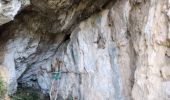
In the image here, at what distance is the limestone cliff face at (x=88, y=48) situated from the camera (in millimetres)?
4586

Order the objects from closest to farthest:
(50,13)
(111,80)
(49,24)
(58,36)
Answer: (111,80)
(50,13)
(49,24)
(58,36)

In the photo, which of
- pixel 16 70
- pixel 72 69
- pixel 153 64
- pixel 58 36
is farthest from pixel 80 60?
pixel 153 64

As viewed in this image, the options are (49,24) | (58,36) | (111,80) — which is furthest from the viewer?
(58,36)

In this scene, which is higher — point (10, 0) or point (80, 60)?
point (10, 0)

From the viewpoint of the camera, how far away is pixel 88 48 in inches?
243

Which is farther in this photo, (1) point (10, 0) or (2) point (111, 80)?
(2) point (111, 80)

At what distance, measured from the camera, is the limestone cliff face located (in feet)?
15.0

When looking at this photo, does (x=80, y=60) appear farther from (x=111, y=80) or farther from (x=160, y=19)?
(x=160, y=19)

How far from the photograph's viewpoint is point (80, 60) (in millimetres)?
6285

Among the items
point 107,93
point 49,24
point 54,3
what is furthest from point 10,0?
point 107,93

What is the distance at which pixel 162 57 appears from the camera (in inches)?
177

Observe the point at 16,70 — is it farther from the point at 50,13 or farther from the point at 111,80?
the point at 111,80

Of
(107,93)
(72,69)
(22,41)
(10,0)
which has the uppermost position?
(10,0)

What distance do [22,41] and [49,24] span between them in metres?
0.64
